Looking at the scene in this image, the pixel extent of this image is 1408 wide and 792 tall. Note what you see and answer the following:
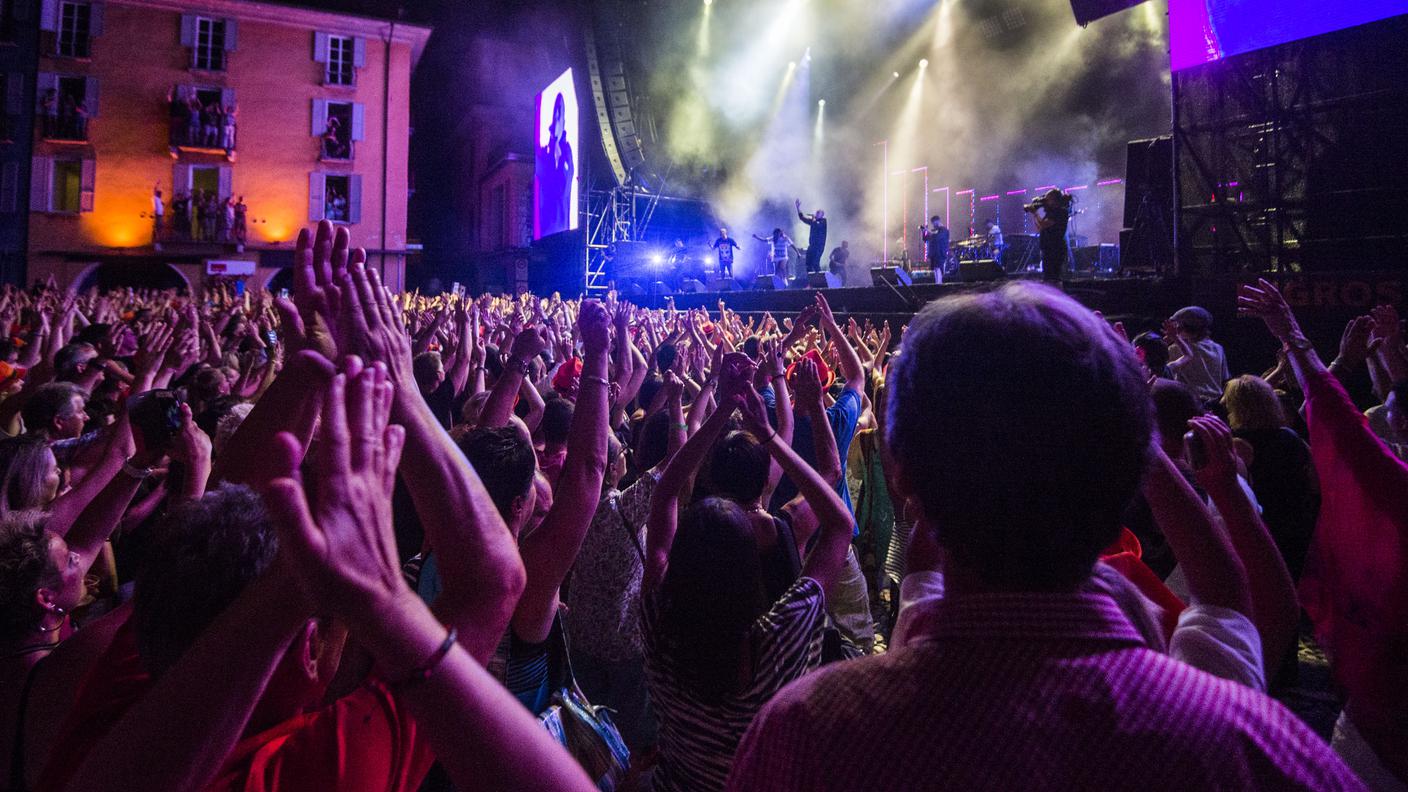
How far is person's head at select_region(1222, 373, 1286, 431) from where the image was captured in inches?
139

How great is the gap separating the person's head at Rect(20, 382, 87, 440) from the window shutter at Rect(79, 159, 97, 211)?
24538 millimetres

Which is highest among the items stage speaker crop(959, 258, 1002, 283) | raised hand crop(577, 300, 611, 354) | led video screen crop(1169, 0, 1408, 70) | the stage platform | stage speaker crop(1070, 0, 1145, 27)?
stage speaker crop(1070, 0, 1145, 27)

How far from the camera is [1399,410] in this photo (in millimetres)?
3238

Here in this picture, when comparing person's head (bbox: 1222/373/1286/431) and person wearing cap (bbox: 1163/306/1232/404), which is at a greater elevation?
person wearing cap (bbox: 1163/306/1232/404)

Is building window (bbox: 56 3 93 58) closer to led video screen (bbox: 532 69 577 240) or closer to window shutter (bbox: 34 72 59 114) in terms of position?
window shutter (bbox: 34 72 59 114)

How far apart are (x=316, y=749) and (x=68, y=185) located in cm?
2913

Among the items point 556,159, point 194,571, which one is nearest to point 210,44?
point 556,159

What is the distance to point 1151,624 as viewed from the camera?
4.05 feet

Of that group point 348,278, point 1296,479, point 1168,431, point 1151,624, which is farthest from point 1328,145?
point 348,278

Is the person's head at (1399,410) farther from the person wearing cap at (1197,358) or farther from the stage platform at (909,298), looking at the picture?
the person wearing cap at (1197,358)

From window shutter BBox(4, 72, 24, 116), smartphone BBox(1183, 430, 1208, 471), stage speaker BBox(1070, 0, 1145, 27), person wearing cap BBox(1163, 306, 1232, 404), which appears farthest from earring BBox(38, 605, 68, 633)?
window shutter BBox(4, 72, 24, 116)

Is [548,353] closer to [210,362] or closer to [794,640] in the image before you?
[210,362]

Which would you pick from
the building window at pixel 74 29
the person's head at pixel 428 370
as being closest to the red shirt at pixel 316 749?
the person's head at pixel 428 370

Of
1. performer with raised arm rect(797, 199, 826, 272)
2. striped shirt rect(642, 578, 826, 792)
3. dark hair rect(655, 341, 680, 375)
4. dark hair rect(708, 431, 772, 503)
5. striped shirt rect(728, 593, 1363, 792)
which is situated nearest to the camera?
striped shirt rect(728, 593, 1363, 792)
